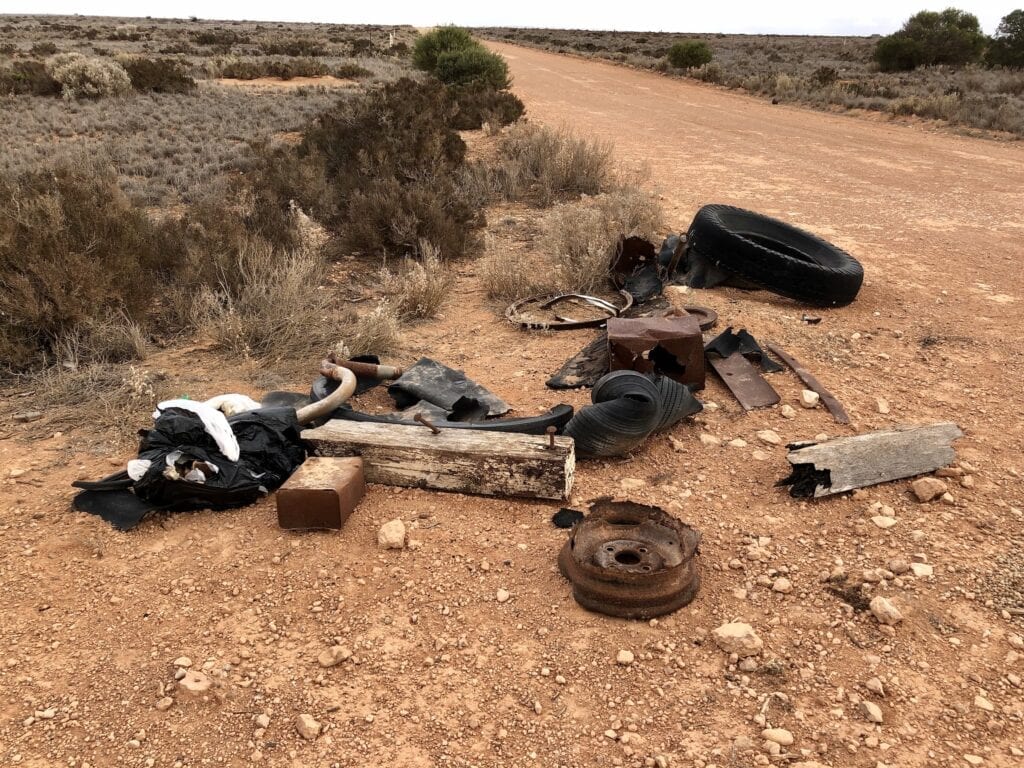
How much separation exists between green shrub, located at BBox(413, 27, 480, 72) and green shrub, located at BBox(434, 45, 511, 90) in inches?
46.2

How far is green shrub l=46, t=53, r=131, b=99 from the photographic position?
714 inches

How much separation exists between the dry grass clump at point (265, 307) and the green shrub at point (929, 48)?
27.6 meters

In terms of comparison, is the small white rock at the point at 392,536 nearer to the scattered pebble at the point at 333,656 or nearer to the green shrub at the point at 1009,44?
the scattered pebble at the point at 333,656

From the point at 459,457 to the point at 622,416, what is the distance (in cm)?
81

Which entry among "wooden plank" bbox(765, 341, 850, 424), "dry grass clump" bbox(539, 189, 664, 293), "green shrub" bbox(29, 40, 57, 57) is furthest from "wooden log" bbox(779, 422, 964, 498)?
"green shrub" bbox(29, 40, 57, 57)

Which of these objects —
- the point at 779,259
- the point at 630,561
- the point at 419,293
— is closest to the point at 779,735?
the point at 630,561

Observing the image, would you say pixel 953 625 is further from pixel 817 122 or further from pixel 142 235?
pixel 817 122

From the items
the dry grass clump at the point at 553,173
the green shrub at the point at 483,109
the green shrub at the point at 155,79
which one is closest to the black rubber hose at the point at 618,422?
the dry grass clump at the point at 553,173

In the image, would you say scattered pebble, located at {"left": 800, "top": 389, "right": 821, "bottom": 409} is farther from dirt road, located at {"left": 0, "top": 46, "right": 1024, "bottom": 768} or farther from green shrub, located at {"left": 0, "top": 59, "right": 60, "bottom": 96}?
green shrub, located at {"left": 0, "top": 59, "right": 60, "bottom": 96}

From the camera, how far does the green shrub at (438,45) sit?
22.0m

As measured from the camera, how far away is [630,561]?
2.82 m

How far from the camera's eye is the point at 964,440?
3.73 meters

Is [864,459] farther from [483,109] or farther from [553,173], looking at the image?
[483,109]

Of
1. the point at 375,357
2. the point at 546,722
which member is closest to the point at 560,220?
the point at 375,357
